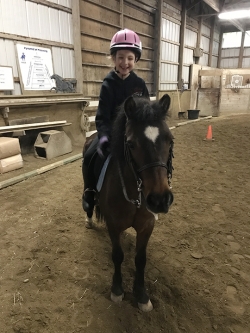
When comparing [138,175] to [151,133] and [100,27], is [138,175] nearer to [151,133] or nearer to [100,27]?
[151,133]

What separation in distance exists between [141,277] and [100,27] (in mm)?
7760

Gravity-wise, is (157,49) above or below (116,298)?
above

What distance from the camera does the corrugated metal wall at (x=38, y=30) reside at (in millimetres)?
4681

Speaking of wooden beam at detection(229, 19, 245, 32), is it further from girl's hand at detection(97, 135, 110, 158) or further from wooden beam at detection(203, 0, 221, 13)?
girl's hand at detection(97, 135, 110, 158)

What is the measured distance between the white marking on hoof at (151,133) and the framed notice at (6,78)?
15.1ft

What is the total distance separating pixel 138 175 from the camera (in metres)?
1.28

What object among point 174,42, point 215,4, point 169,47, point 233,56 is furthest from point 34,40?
point 233,56

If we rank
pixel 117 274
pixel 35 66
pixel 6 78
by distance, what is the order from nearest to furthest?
1. pixel 117 274
2. pixel 6 78
3. pixel 35 66

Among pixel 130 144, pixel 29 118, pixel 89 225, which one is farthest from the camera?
pixel 29 118

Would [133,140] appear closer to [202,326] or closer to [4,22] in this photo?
[202,326]

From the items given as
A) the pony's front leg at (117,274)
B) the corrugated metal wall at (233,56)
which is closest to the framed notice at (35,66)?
the pony's front leg at (117,274)

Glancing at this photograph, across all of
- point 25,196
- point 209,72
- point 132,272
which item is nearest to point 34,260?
point 132,272

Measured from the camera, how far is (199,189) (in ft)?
12.0

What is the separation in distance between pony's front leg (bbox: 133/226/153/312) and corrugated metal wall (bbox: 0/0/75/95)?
15.5 feet
